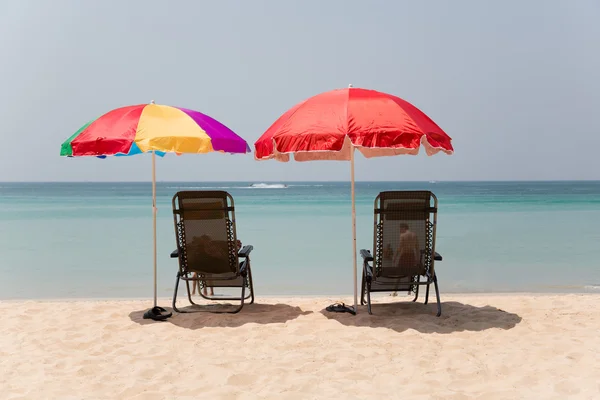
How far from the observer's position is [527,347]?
3867mm

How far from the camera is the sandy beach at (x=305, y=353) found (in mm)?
3115

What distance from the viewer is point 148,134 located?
438cm

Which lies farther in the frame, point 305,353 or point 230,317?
point 230,317

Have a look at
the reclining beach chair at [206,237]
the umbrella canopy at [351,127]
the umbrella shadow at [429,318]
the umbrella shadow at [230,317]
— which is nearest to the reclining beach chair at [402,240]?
the umbrella shadow at [429,318]

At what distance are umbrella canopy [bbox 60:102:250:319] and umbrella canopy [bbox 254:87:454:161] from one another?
1.38 feet

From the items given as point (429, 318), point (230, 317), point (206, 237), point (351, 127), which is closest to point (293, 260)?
point (230, 317)

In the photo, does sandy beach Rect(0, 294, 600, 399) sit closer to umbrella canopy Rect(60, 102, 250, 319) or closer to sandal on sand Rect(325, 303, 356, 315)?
sandal on sand Rect(325, 303, 356, 315)

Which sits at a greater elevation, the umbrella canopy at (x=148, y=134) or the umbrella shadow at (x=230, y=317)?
the umbrella canopy at (x=148, y=134)

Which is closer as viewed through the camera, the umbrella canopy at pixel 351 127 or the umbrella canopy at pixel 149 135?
the umbrella canopy at pixel 351 127

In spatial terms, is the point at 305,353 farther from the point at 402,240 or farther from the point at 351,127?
the point at 351,127

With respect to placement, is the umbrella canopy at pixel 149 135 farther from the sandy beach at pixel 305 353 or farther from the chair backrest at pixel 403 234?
the chair backrest at pixel 403 234

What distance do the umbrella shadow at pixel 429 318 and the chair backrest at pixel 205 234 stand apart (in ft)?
3.54

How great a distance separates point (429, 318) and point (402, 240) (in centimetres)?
75

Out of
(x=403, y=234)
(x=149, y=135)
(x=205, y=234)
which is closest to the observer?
(x=149, y=135)
